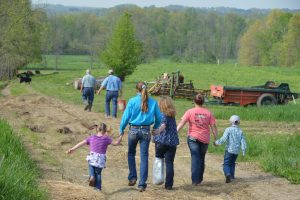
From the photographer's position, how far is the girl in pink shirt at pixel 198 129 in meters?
11.4

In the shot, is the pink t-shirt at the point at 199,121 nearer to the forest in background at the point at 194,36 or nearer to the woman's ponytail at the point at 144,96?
the woman's ponytail at the point at 144,96

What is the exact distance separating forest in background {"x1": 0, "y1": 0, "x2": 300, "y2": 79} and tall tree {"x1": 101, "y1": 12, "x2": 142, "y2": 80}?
22.5 feet

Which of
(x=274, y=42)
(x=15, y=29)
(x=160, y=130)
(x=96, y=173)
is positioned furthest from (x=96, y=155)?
(x=274, y=42)

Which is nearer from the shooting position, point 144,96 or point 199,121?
point 144,96

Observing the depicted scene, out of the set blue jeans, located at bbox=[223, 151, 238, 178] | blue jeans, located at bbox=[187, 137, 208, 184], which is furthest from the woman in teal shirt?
blue jeans, located at bbox=[223, 151, 238, 178]

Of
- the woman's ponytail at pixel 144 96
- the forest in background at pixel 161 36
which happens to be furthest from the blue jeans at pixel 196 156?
the forest in background at pixel 161 36

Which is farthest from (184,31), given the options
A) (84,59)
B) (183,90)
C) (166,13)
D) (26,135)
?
(26,135)

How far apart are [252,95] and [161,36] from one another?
435 ft

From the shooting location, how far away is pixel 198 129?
451 inches

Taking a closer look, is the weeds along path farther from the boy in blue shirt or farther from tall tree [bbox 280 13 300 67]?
tall tree [bbox 280 13 300 67]

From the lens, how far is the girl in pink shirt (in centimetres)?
1144

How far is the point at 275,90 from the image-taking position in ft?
106

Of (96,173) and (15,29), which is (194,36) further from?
(96,173)

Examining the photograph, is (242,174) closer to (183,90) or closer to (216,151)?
(216,151)
